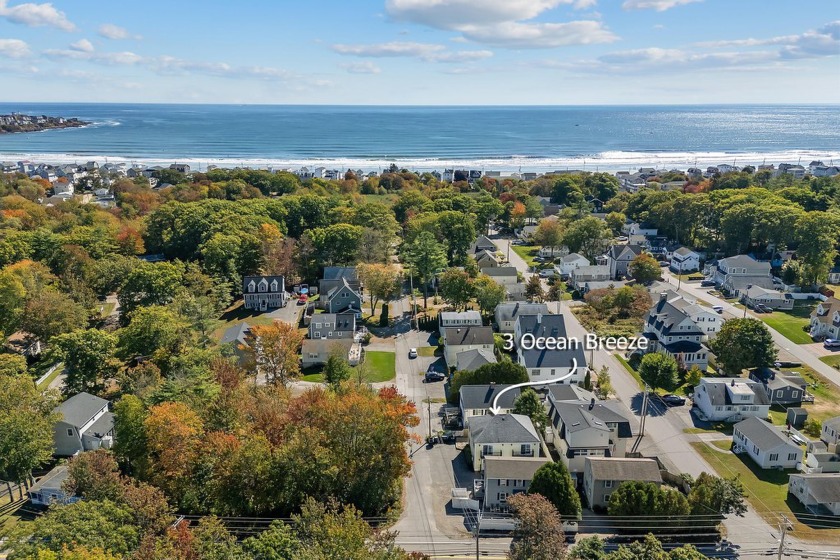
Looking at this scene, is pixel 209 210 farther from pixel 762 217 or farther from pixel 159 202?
pixel 762 217

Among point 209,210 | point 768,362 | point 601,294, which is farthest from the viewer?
point 209,210

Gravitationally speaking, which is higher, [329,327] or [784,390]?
[329,327]

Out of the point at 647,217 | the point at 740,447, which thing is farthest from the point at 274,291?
the point at 647,217

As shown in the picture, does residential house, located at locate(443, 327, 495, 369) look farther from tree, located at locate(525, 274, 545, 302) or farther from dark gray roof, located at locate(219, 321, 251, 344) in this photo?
dark gray roof, located at locate(219, 321, 251, 344)

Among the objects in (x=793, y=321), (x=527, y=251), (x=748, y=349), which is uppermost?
(x=527, y=251)

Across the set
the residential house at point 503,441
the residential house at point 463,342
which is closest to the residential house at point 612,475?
the residential house at point 503,441

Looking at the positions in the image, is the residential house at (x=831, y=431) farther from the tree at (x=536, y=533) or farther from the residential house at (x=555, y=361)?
the tree at (x=536, y=533)

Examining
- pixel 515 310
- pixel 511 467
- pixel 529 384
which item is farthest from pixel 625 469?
pixel 515 310

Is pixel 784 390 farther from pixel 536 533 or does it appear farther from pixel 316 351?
pixel 316 351
